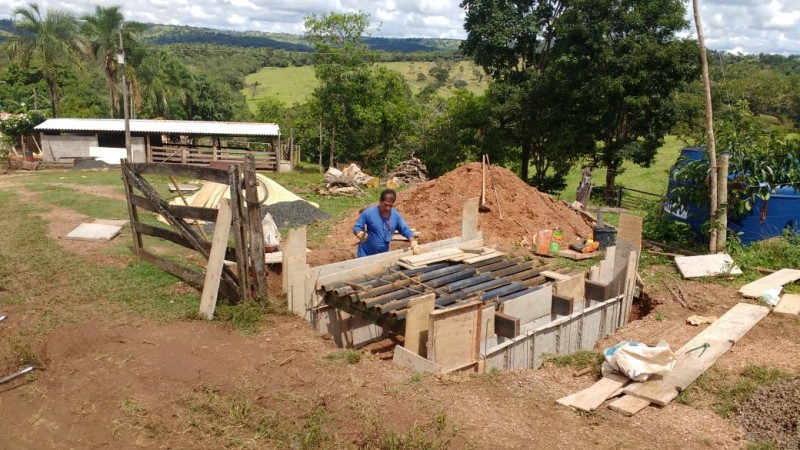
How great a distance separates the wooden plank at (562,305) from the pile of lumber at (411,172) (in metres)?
16.6

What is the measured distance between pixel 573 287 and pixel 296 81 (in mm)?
83067

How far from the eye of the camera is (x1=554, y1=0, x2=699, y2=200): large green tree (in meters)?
17.7

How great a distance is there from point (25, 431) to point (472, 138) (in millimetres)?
23263

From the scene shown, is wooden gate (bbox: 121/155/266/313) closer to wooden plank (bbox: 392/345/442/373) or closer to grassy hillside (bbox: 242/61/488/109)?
wooden plank (bbox: 392/345/442/373)

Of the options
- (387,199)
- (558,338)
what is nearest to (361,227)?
(387,199)

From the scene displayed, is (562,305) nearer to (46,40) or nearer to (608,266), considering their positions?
(608,266)

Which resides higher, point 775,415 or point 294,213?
point 775,415

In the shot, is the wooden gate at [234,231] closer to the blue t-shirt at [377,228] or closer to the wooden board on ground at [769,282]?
the blue t-shirt at [377,228]

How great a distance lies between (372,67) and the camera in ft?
94.9

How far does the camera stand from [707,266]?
29.9ft

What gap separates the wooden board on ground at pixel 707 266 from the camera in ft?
29.3

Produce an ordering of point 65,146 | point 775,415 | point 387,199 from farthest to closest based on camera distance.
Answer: point 65,146 → point 387,199 → point 775,415

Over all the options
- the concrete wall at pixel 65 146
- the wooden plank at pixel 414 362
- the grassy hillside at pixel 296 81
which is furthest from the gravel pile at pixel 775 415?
the grassy hillside at pixel 296 81

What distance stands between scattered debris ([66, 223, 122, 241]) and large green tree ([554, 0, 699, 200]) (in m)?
15.1
